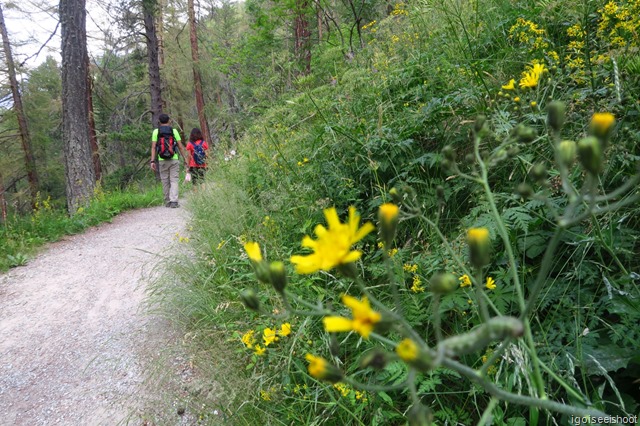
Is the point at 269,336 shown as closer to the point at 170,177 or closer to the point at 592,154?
the point at 592,154

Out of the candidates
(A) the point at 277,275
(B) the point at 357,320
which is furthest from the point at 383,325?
(A) the point at 277,275

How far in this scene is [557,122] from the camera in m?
0.76

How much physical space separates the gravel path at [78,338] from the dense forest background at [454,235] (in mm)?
440

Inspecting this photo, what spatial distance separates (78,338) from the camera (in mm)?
2959

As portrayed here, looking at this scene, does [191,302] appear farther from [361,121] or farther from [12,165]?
[12,165]

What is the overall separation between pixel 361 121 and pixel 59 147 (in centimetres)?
2995

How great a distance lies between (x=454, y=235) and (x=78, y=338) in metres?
3.12

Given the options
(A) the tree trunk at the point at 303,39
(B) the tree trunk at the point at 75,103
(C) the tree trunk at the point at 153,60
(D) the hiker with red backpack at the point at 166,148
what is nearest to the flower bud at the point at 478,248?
(A) the tree trunk at the point at 303,39

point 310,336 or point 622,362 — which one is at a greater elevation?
point 622,362

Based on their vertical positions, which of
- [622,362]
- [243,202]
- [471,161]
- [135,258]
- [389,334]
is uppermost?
[471,161]

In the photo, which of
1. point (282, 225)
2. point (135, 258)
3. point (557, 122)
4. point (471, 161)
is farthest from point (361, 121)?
point (135, 258)

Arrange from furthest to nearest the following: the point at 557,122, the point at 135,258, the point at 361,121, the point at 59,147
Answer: the point at 59,147
the point at 135,258
the point at 361,121
the point at 557,122

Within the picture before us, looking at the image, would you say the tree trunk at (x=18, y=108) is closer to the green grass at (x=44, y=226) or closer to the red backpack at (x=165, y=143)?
the green grass at (x=44, y=226)

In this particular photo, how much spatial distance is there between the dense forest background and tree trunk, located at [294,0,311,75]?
2413 millimetres
